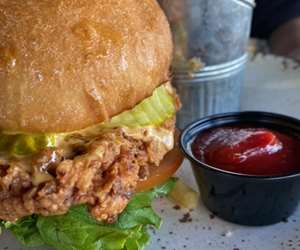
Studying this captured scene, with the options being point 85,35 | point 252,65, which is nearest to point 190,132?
point 85,35

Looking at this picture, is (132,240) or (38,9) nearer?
(38,9)

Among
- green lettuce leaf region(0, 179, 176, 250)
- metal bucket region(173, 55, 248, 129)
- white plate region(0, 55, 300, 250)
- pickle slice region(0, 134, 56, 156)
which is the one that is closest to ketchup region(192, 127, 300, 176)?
white plate region(0, 55, 300, 250)

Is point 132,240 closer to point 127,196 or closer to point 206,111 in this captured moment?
point 127,196

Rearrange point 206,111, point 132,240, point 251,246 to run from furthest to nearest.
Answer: point 206,111
point 251,246
point 132,240

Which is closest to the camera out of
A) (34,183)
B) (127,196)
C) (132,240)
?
(34,183)

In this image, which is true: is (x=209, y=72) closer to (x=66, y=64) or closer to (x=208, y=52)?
(x=208, y=52)

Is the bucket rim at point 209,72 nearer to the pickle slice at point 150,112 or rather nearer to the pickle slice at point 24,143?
the pickle slice at point 150,112
